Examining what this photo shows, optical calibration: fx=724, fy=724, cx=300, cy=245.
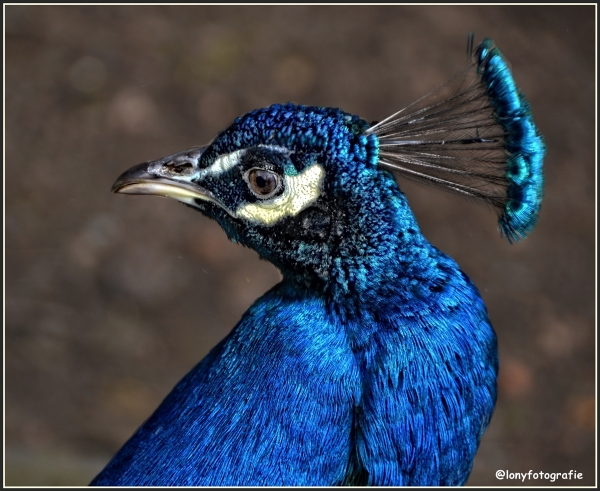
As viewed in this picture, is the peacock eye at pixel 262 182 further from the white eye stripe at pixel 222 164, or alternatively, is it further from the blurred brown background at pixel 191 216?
the blurred brown background at pixel 191 216

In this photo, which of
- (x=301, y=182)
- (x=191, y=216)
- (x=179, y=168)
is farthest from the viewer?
(x=191, y=216)

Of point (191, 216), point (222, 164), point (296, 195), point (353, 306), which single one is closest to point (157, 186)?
point (222, 164)

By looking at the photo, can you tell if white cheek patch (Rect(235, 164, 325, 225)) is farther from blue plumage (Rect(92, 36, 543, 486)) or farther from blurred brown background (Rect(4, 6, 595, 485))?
blurred brown background (Rect(4, 6, 595, 485))

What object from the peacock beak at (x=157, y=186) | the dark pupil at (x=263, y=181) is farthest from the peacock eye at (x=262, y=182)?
the peacock beak at (x=157, y=186)

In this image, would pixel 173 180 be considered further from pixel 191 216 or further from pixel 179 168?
pixel 191 216

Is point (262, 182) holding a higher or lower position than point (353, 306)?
higher

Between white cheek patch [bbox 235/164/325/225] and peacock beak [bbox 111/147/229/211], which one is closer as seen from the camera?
white cheek patch [bbox 235/164/325/225]

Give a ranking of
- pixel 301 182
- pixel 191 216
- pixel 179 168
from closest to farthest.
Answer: pixel 301 182
pixel 179 168
pixel 191 216

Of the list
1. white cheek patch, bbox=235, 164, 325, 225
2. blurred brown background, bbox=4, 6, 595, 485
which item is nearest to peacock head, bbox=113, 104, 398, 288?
white cheek patch, bbox=235, 164, 325, 225
